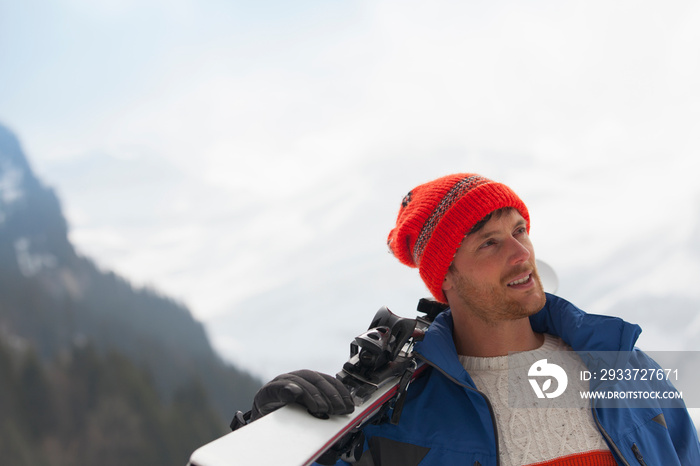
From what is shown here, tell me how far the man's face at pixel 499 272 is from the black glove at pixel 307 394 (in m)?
0.57

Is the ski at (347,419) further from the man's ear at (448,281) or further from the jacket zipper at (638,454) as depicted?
the jacket zipper at (638,454)

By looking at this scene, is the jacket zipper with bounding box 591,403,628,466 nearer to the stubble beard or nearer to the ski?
the stubble beard

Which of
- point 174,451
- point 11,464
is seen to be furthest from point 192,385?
point 11,464

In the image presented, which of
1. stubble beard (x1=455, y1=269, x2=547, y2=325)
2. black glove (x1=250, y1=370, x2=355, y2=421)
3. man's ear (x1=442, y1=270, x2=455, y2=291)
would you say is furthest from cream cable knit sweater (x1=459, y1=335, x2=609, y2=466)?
black glove (x1=250, y1=370, x2=355, y2=421)

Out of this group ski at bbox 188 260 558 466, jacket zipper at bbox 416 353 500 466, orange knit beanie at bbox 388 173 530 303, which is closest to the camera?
ski at bbox 188 260 558 466

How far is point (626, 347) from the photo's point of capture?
1.37 meters

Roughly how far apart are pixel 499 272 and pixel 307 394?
2.33 ft

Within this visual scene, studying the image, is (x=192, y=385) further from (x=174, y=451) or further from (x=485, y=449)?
(x=485, y=449)

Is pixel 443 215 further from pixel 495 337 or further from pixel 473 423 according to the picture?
pixel 473 423

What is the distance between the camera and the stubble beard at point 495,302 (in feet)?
4.79

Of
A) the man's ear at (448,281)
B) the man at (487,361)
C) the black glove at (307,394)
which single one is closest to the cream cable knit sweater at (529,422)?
the man at (487,361)

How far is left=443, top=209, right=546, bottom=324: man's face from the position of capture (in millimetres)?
1459

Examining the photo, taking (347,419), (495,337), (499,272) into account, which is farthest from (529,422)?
(347,419)

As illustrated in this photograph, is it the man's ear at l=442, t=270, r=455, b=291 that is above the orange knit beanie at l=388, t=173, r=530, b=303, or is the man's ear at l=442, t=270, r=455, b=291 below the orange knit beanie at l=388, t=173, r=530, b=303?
below
